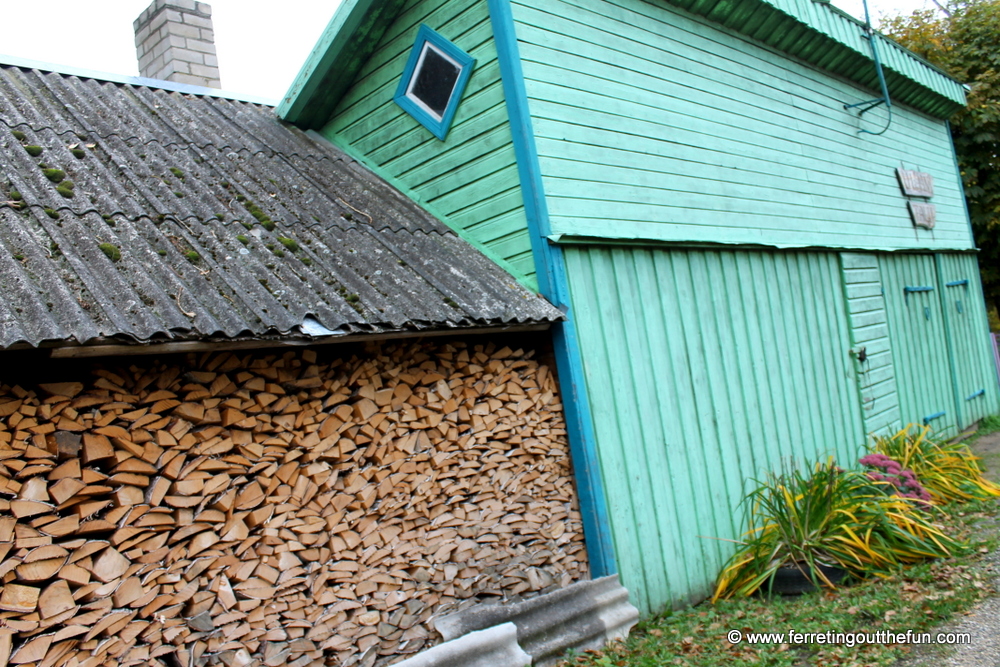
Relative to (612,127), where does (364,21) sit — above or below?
above

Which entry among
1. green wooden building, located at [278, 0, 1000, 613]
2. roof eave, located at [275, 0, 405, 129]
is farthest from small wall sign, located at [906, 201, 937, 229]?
roof eave, located at [275, 0, 405, 129]

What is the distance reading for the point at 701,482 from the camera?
5.51 metres

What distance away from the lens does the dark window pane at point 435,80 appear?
5.59 m

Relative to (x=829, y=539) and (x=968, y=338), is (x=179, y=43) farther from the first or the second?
(x=968, y=338)

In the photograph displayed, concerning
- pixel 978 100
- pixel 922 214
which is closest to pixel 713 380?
pixel 922 214

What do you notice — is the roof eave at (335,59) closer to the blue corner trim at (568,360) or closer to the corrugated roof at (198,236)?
the corrugated roof at (198,236)

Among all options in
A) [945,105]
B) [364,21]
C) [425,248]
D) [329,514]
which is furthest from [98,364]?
[945,105]

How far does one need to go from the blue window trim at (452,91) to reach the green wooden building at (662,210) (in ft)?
0.06

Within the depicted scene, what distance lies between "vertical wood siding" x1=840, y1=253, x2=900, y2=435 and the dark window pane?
4.39m

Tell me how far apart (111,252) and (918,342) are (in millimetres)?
8431

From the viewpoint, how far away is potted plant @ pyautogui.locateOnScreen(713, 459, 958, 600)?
5062 millimetres

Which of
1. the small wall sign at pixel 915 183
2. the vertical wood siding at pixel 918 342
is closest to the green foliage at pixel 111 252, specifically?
the vertical wood siding at pixel 918 342

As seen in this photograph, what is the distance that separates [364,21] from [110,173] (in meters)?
2.40

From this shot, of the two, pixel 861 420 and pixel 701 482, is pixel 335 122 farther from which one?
pixel 861 420
